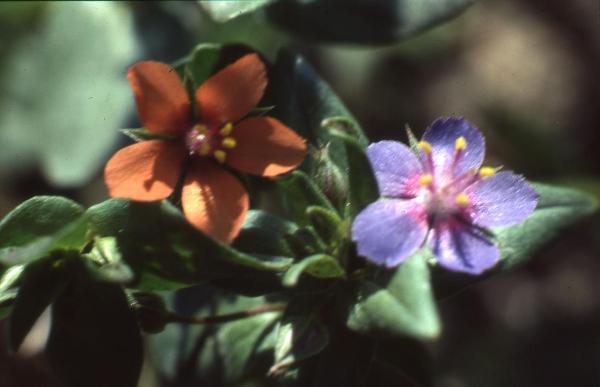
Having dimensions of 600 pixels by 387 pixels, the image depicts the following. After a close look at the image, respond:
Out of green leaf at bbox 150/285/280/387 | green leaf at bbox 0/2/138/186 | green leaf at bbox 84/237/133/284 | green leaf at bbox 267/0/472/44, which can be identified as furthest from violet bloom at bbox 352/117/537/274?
green leaf at bbox 0/2/138/186

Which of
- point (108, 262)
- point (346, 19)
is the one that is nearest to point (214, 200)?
point (108, 262)

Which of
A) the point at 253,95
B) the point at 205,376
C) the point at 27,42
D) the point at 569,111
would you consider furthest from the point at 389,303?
the point at 569,111

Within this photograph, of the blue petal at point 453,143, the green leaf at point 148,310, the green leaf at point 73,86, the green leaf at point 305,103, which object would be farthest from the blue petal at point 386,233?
the green leaf at point 73,86

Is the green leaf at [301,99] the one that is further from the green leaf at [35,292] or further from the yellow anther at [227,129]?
the green leaf at [35,292]

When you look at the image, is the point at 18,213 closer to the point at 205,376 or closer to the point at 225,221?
the point at 225,221

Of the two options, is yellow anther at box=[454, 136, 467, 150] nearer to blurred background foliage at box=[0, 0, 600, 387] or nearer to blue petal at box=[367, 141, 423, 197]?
blue petal at box=[367, 141, 423, 197]

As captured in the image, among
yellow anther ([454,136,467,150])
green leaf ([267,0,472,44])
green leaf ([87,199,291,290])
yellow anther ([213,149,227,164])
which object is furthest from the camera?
green leaf ([267,0,472,44])

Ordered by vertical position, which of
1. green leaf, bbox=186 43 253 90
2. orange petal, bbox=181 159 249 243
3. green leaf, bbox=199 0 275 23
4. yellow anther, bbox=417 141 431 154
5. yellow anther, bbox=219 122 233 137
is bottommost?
yellow anther, bbox=417 141 431 154
